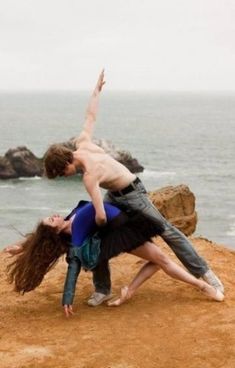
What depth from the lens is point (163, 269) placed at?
8031mm

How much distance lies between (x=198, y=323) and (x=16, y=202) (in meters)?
50.9

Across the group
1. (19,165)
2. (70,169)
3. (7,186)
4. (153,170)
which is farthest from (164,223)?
(153,170)

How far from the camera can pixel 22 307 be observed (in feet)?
28.3

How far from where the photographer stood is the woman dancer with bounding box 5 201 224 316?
779 cm

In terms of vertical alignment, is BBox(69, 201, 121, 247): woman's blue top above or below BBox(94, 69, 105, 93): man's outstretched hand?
below

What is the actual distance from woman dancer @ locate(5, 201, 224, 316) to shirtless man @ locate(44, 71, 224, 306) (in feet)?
0.54

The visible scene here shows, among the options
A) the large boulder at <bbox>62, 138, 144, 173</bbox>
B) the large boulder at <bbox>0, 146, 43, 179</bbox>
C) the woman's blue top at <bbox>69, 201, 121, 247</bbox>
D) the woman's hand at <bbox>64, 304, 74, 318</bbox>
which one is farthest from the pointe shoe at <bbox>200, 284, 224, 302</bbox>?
the large boulder at <bbox>62, 138, 144, 173</bbox>

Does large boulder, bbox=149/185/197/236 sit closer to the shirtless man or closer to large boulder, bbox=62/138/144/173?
the shirtless man

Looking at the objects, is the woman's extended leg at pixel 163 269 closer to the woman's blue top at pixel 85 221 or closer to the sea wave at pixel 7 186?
the woman's blue top at pixel 85 221

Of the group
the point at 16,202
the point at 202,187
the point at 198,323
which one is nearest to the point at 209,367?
the point at 198,323

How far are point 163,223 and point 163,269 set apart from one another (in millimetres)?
603

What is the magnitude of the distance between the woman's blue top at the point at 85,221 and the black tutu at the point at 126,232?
0.10 m

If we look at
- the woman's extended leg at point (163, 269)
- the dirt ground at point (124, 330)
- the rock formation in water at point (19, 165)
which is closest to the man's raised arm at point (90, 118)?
the woman's extended leg at point (163, 269)

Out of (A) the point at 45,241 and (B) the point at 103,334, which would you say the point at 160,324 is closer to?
(B) the point at 103,334
